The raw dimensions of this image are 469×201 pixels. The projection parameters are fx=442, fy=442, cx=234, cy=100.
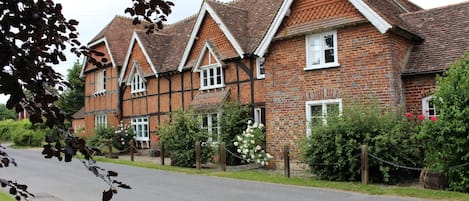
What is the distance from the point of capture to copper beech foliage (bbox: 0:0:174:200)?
2064 mm

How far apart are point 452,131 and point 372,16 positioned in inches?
198

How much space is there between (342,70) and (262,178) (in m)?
4.87

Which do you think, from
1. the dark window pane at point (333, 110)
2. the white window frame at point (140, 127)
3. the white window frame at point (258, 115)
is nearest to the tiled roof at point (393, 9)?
the dark window pane at point (333, 110)

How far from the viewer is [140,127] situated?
2938 centimetres

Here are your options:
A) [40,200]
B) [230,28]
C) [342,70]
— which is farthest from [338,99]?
[40,200]

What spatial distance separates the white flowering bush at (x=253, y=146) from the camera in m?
17.5

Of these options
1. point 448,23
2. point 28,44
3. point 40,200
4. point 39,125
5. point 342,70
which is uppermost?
point 448,23

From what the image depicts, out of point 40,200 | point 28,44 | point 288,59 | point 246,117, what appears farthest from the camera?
point 246,117

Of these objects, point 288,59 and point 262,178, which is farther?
point 288,59

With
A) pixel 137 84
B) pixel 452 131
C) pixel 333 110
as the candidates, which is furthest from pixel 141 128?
pixel 452 131

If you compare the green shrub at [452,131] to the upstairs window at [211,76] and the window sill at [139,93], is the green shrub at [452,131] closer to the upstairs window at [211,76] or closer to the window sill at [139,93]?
the upstairs window at [211,76]

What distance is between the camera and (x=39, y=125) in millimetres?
2480

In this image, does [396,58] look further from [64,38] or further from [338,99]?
[64,38]

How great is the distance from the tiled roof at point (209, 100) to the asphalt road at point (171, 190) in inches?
200
